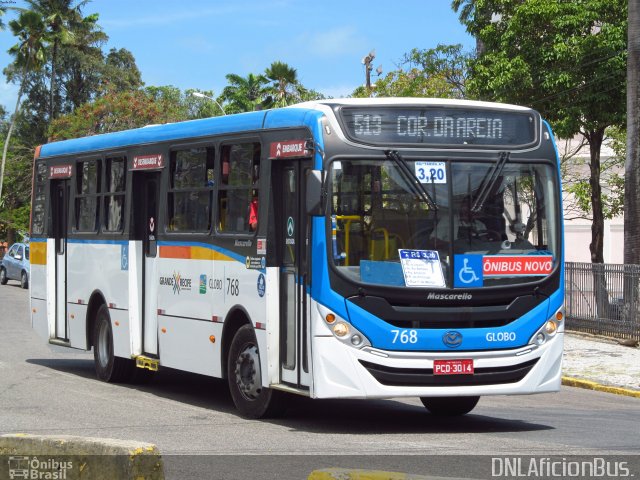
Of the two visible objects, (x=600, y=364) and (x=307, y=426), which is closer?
(x=307, y=426)

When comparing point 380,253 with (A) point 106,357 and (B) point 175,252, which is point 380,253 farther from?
(A) point 106,357

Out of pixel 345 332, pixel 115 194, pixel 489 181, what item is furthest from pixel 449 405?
pixel 115 194

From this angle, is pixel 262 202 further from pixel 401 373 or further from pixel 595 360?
pixel 595 360

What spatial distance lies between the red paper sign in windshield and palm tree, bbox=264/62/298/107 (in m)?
49.1

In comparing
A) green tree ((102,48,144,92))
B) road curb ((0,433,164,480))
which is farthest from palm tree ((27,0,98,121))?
road curb ((0,433,164,480))

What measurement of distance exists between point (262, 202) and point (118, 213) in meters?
4.32

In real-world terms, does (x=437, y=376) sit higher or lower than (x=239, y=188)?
lower

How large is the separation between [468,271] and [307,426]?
7.13 ft

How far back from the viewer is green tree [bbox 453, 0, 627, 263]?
30859 mm

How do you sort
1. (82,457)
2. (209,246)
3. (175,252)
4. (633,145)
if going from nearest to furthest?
(82,457)
(209,246)
(175,252)
(633,145)

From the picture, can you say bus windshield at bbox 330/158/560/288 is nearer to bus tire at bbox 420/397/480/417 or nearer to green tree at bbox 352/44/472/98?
bus tire at bbox 420/397/480/417

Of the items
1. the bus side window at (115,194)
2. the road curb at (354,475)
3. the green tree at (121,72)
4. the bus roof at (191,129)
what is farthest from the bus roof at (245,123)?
the green tree at (121,72)

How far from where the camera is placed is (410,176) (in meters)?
11.6

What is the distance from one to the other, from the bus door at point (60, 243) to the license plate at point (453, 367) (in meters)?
8.12
